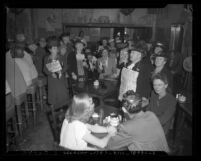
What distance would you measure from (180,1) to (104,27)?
14.1 ft

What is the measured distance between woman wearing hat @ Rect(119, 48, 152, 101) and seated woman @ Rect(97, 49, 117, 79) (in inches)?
41.5

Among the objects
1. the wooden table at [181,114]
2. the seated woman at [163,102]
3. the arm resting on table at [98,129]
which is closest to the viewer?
the arm resting on table at [98,129]

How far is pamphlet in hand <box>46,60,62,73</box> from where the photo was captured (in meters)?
3.22

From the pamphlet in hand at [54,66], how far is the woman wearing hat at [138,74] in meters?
1.27

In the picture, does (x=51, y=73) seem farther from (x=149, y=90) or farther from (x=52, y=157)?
(x=149, y=90)

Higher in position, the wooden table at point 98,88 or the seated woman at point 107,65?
the seated woman at point 107,65

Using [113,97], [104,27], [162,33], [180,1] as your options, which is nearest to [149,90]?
[113,97]

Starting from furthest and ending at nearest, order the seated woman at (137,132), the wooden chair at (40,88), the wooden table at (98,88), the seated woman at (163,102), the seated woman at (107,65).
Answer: the wooden chair at (40,88), the seated woman at (107,65), the wooden table at (98,88), the seated woman at (163,102), the seated woman at (137,132)

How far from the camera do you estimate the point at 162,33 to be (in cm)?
596

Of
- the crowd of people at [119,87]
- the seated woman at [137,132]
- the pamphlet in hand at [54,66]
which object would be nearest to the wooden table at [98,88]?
the crowd of people at [119,87]

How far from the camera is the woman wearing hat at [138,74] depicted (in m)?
2.74

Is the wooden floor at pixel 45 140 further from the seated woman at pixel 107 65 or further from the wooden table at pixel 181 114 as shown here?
the seated woman at pixel 107 65

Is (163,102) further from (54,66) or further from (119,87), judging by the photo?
(54,66)
